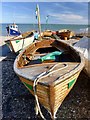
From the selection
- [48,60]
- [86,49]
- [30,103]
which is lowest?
[30,103]

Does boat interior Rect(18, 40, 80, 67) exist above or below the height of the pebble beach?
above

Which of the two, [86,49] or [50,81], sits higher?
[86,49]

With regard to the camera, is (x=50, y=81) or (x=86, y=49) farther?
(x=86, y=49)

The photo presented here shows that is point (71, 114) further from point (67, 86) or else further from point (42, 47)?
point (42, 47)

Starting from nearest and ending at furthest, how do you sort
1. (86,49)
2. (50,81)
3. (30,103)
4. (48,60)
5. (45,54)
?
(50,81)
(30,103)
(48,60)
(86,49)
(45,54)

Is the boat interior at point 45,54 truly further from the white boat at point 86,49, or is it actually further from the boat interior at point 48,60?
the white boat at point 86,49

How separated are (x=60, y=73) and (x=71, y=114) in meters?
1.69

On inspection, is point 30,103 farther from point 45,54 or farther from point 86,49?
point 86,49

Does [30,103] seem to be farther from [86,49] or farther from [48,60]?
[86,49]

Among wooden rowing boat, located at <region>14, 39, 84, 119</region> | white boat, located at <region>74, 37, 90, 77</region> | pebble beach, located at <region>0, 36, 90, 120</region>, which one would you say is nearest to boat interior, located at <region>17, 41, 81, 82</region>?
wooden rowing boat, located at <region>14, 39, 84, 119</region>

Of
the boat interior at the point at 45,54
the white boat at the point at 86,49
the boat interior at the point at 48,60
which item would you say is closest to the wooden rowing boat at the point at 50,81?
the boat interior at the point at 48,60

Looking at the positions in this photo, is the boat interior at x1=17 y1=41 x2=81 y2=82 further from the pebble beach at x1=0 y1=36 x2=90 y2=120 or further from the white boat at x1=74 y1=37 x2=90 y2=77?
the pebble beach at x1=0 y1=36 x2=90 y2=120

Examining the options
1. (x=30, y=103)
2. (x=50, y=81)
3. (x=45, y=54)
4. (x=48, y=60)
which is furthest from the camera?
(x=45, y=54)

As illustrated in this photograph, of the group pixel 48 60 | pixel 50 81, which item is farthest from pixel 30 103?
pixel 50 81
